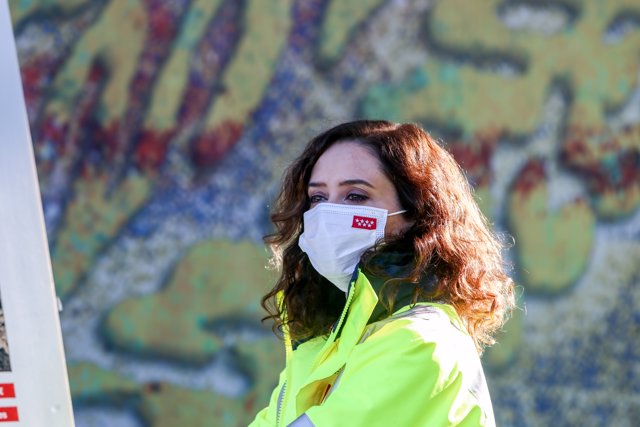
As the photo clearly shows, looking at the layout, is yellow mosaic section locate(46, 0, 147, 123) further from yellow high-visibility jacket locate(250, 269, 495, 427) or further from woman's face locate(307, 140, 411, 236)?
yellow high-visibility jacket locate(250, 269, 495, 427)

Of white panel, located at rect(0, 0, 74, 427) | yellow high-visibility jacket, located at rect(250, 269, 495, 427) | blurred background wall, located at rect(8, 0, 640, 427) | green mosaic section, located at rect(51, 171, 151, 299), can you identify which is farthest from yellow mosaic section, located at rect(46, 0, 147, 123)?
yellow high-visibility jacket, located at rect(250, 269, 495, 427)

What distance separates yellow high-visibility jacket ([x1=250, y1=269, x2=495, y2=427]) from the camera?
1732mm

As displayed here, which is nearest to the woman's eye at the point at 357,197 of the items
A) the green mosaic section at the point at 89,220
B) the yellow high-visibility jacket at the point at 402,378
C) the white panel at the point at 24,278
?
the yellow high-visibility jacket at the point at 402,378

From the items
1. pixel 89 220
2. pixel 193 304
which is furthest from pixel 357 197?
pixel 89 220

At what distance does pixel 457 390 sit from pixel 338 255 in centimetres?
52

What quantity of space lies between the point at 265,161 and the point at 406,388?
2237 mm

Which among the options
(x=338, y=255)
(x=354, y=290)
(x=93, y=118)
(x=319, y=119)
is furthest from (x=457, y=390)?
(x=93, y=118)

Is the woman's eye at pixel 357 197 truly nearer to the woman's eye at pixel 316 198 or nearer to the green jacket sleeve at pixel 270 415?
the woman's eye at pixel 316 198

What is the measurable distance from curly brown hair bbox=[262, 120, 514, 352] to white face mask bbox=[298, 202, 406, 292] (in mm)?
40

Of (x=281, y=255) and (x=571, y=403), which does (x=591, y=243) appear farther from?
(x=281, y=255)

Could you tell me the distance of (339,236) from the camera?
2.13m

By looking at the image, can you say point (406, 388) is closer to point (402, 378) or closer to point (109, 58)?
point (402, 378)

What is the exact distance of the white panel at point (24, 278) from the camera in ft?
7.59

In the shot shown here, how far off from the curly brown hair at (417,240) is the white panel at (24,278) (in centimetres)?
57
